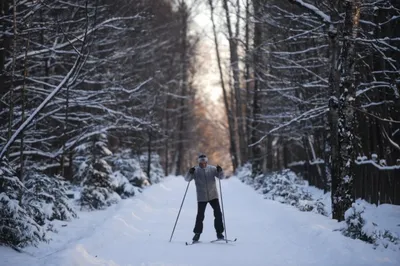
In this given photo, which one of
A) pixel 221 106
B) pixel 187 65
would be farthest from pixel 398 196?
pixel 221 106

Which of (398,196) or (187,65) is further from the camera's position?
(187,65)

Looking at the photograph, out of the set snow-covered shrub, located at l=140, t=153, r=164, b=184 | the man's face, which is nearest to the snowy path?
the man's face

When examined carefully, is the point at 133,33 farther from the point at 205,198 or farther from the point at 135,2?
the point at 205,198

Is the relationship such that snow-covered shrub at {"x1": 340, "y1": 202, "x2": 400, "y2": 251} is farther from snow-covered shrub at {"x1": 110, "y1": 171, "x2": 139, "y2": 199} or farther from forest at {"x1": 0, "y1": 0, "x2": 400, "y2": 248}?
snow-covered shrub at {"x1": 110, "y1": 171, "x2": 139, "y2": 199}

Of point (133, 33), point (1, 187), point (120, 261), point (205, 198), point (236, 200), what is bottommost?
point (236, 200)

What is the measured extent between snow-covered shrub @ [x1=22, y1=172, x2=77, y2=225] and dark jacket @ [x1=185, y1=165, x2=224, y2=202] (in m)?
3.61

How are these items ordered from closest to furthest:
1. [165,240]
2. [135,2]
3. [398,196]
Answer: [165,240] → [398,196] → [135,2]

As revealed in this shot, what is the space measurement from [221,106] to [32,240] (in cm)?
5204

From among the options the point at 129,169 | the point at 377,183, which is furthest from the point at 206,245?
the point at 129,169

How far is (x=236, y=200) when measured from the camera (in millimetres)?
17219

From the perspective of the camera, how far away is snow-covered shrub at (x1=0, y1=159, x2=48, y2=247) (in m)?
7.39

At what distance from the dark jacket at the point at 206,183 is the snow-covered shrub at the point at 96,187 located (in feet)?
19.1

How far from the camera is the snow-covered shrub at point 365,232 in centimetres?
675

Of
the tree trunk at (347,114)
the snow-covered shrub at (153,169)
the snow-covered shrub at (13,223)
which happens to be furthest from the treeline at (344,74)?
the snow-covered shrub at (153,169)
